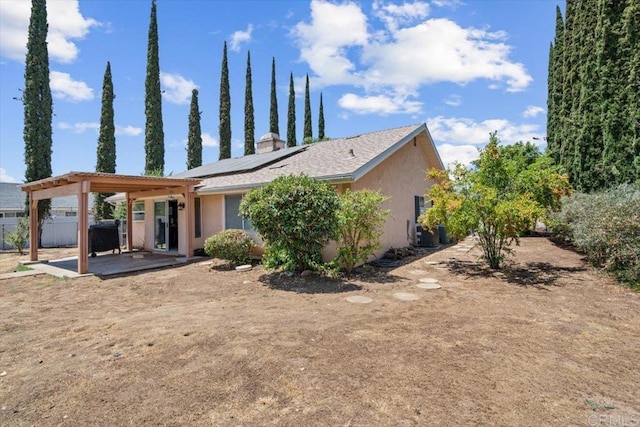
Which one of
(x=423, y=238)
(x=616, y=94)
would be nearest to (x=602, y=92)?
(x=616, y=94)

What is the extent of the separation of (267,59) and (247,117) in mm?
9338

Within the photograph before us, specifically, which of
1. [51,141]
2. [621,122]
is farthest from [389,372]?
[51,141]

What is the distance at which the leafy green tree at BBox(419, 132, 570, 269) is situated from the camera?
793cm

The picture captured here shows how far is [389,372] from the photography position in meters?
3.39

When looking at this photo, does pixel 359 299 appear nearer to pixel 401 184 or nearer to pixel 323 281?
pixel 323 281

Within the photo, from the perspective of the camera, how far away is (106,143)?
23031 mm

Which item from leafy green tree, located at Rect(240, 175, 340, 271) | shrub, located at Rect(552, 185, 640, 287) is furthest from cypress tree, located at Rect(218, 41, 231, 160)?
shrub, located at Rect(552, 185, 640, 287)

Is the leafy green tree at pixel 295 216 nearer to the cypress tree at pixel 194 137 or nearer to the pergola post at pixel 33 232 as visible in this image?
the pergola post at pixel 33 232

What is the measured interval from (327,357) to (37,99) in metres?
23.9

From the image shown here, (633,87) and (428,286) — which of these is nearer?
(428,286)

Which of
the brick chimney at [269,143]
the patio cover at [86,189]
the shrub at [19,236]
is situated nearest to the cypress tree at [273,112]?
the brick chimney at [269,143]

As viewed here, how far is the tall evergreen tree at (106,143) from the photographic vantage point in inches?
887

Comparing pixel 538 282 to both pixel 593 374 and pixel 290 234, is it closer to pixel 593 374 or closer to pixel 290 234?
pixel 593 374

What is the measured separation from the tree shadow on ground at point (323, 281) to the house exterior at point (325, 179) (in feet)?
4.19
